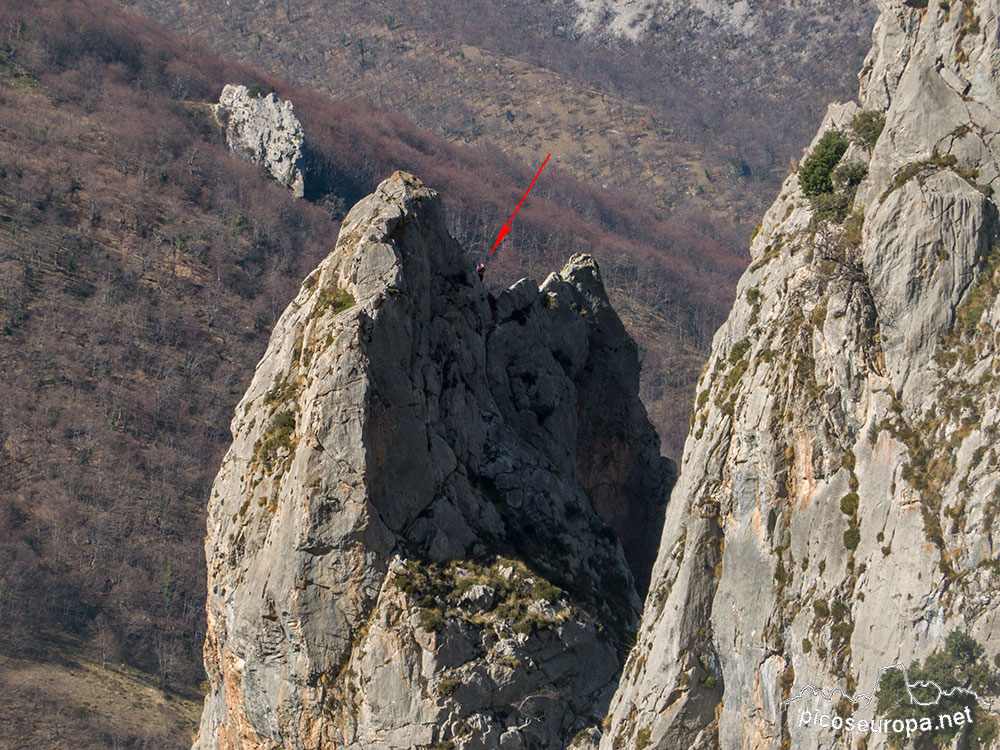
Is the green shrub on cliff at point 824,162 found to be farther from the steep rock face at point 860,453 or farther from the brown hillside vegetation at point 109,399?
the brown hillside vegetation at point 109,399

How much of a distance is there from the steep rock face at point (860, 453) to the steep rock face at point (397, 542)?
5039mm

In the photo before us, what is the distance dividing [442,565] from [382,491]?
313cm

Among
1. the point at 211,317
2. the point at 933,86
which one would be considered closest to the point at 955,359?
the point at 933,86

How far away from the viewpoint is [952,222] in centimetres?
2856

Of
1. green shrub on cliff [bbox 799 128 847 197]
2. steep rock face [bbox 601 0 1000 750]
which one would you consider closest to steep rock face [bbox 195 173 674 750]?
steep rock face [bbox 601 0 1000 750]

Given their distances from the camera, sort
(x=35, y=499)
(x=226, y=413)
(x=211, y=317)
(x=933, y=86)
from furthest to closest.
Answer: (x=211, y=317) → (x=226, y=413) → (x=35, y=499) → (x=933, y=86)

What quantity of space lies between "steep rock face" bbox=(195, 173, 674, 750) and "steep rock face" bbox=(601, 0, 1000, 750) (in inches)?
198

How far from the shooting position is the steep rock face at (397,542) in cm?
3731

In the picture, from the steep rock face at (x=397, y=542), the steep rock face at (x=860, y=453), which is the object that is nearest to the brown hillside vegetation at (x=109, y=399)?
the steep rock face at (x=397, y=542)

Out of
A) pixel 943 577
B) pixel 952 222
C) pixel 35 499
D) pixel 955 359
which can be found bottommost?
pixel 35 499

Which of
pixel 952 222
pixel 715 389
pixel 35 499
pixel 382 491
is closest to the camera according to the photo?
pixel 952 222

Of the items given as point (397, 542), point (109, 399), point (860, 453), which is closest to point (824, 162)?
point (860, 453)

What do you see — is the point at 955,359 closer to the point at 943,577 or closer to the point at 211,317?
the point at 943,577

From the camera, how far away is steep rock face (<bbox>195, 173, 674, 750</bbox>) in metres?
37.3
